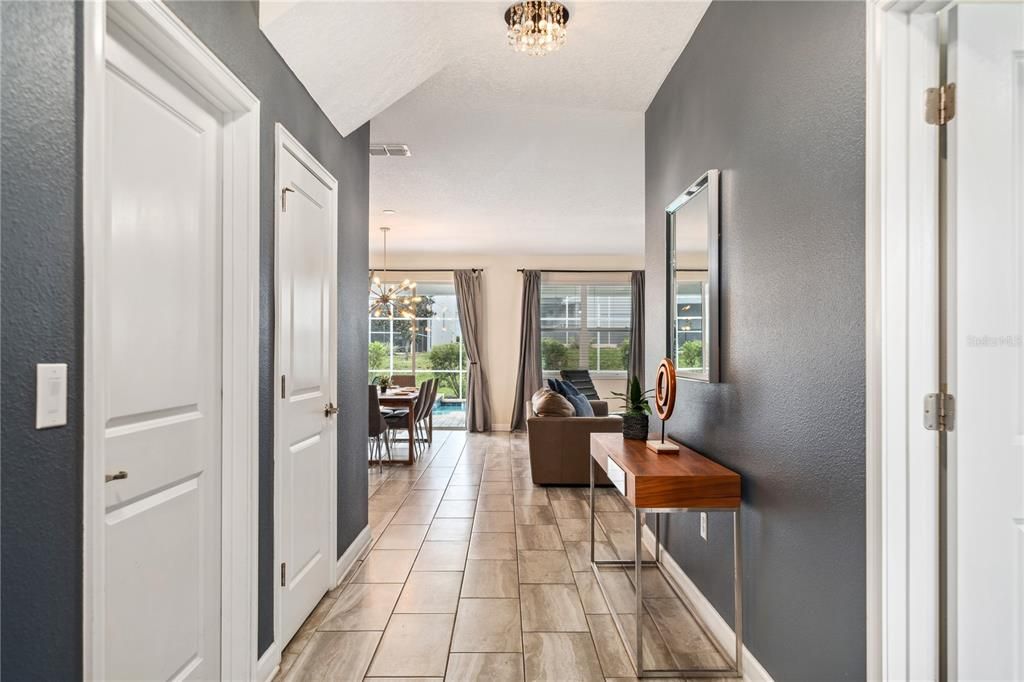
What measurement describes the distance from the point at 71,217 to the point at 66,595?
29.0 inches

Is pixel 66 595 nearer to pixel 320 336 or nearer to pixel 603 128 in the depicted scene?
pixel 320 336

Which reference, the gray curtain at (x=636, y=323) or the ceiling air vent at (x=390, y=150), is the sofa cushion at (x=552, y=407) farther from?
the gray curtain at (x=636, y=323)

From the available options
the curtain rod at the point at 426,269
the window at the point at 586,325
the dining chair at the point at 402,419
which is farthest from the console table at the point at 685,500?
the curtain rod at the point at 426,269

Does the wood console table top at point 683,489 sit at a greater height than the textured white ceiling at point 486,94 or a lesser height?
lesser

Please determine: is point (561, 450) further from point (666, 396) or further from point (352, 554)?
point (666, 396)

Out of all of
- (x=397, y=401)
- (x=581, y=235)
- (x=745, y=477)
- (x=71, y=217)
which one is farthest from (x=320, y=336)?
(x=581, y=235)

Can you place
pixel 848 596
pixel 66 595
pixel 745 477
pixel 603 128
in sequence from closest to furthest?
pixel 66 595 < pixel 848 596 < pixel 745 477 < pixel 603 128

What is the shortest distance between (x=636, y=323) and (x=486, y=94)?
637 cm

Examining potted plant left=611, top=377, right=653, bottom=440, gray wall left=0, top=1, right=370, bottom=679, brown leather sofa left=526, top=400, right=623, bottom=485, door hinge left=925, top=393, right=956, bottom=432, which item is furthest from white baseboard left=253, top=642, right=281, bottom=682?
brown leather sofa left=526, top=400, right=623, bottom=485

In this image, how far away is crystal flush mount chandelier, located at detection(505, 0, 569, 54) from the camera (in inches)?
97.9

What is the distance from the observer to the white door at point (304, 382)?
7.72 feet

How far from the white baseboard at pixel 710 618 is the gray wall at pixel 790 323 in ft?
0.15

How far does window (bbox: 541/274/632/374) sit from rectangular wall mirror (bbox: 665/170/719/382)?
6.26 m

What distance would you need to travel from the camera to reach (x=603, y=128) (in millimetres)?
4156
